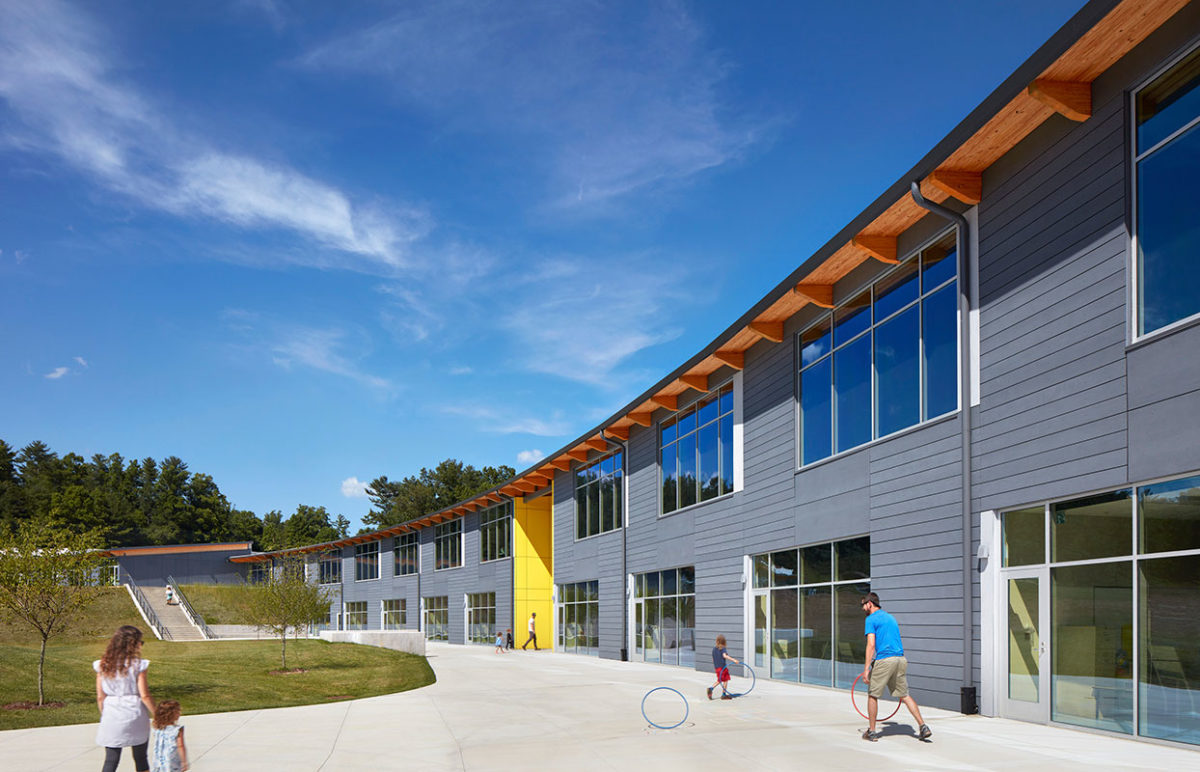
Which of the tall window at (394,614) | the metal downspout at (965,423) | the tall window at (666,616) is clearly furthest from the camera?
the tall window at (394,614)

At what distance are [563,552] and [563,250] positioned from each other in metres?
15.6

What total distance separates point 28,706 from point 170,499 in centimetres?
9745

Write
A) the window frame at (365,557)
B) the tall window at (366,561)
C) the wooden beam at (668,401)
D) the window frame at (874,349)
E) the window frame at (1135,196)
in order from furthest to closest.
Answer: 1. the tall window at (366,561)
2. the window frame at (365,557)
3. the wooden beam at (668,401)
4. the window frame at (874,349)
5. the window frame at (1135,196)

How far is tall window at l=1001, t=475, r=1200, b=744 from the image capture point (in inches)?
372

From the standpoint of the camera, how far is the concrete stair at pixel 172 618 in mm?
45625

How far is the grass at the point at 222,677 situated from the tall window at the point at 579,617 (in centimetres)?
697

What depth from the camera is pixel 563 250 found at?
146ft

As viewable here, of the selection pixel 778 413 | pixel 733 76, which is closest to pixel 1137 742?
pixel 778 413

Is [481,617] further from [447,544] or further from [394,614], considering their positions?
[394,614]

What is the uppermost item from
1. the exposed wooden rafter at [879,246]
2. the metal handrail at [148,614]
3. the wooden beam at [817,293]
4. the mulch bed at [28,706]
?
the exposed wooden rafter at [879,246]

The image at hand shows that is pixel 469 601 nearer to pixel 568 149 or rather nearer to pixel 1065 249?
pixel 568 149

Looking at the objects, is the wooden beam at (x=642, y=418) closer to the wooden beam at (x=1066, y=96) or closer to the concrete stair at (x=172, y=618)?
the wooden beam at (x=1066, y=96)

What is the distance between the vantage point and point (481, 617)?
4391 cm

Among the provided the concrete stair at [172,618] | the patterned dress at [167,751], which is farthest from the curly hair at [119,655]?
the concrete stair at [172,618]
